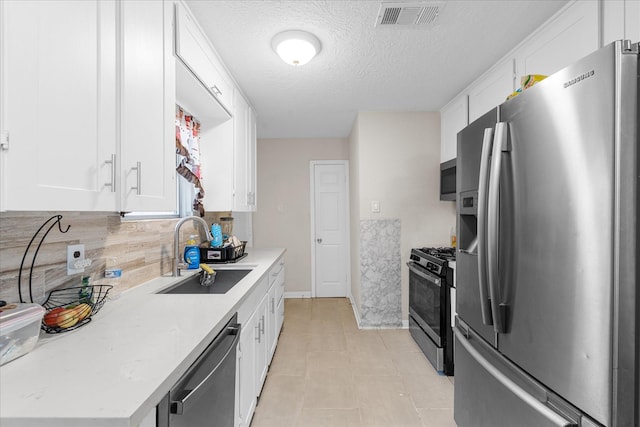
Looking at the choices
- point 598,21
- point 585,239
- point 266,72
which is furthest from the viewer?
point 266,72

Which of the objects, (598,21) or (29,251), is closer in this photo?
(29,251)

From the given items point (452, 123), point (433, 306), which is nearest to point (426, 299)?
point (433, 306)

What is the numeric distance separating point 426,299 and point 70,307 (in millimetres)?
2609

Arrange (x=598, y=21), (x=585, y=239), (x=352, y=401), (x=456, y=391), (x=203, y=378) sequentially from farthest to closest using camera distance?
(x=352, y=401) → (x=456, y=391) → (x=598, y=21) → (x=203, y=378) → (x=585, y=239)

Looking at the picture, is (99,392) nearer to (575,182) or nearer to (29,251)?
(29,251)

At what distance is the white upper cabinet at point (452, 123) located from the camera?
9.84 ft

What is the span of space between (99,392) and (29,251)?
0.70 metres

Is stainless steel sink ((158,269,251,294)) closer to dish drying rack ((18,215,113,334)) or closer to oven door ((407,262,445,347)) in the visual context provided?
dish drying rack ((18,215,113,334))

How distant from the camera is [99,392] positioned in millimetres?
714

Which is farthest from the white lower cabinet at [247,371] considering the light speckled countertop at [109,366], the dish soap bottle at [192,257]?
the dish soap bottle at [192,257]

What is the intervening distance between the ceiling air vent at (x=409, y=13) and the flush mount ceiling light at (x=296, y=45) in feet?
1.42

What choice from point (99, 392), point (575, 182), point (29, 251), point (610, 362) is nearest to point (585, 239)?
point (575, 182)

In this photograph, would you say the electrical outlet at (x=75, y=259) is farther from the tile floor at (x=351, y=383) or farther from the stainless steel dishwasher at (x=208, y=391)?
the tile floor at (x=351, y=383)

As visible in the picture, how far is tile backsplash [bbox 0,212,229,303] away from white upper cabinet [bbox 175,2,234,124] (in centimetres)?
86
